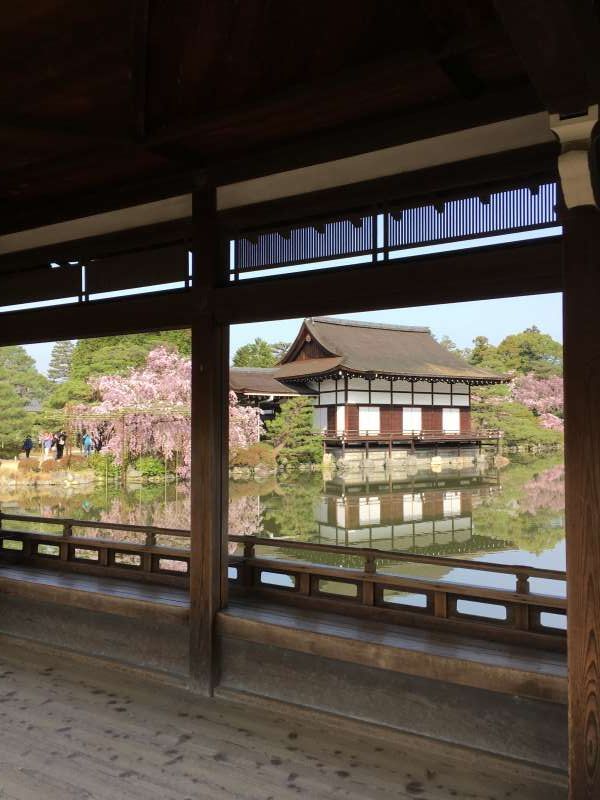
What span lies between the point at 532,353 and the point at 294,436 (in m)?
4.12

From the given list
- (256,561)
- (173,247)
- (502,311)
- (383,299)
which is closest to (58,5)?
(173,247)

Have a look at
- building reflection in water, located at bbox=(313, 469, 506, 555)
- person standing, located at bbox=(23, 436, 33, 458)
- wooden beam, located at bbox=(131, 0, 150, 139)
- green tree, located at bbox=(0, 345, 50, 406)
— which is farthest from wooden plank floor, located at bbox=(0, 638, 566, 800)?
green tree, located at bbox=(0, 345, 50, 406)

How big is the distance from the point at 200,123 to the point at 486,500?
21.9 ft

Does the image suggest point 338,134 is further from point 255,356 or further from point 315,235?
point 255,356

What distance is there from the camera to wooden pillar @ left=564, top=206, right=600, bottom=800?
78.8 inches

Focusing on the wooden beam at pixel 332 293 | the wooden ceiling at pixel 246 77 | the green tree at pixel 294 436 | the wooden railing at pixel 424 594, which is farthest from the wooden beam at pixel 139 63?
the green tree at pixel 294 436

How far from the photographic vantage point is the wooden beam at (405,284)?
2406 millimetres

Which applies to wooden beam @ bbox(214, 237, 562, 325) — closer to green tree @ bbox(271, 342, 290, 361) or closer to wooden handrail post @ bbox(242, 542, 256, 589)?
wooden handrail post @ bbox(242, 542, 256, 589)

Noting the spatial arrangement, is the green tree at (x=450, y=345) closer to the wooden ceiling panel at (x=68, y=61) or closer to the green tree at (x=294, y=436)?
the green tree at (x=294, y=436)

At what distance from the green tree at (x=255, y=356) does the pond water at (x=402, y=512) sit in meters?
3.08

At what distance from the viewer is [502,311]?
261 inches

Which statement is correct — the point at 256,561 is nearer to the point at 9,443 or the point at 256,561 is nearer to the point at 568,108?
the point at 568,108

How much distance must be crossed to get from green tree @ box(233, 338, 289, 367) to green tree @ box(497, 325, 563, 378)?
4.15 m

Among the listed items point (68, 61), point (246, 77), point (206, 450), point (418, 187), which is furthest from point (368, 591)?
point (68, 61)
